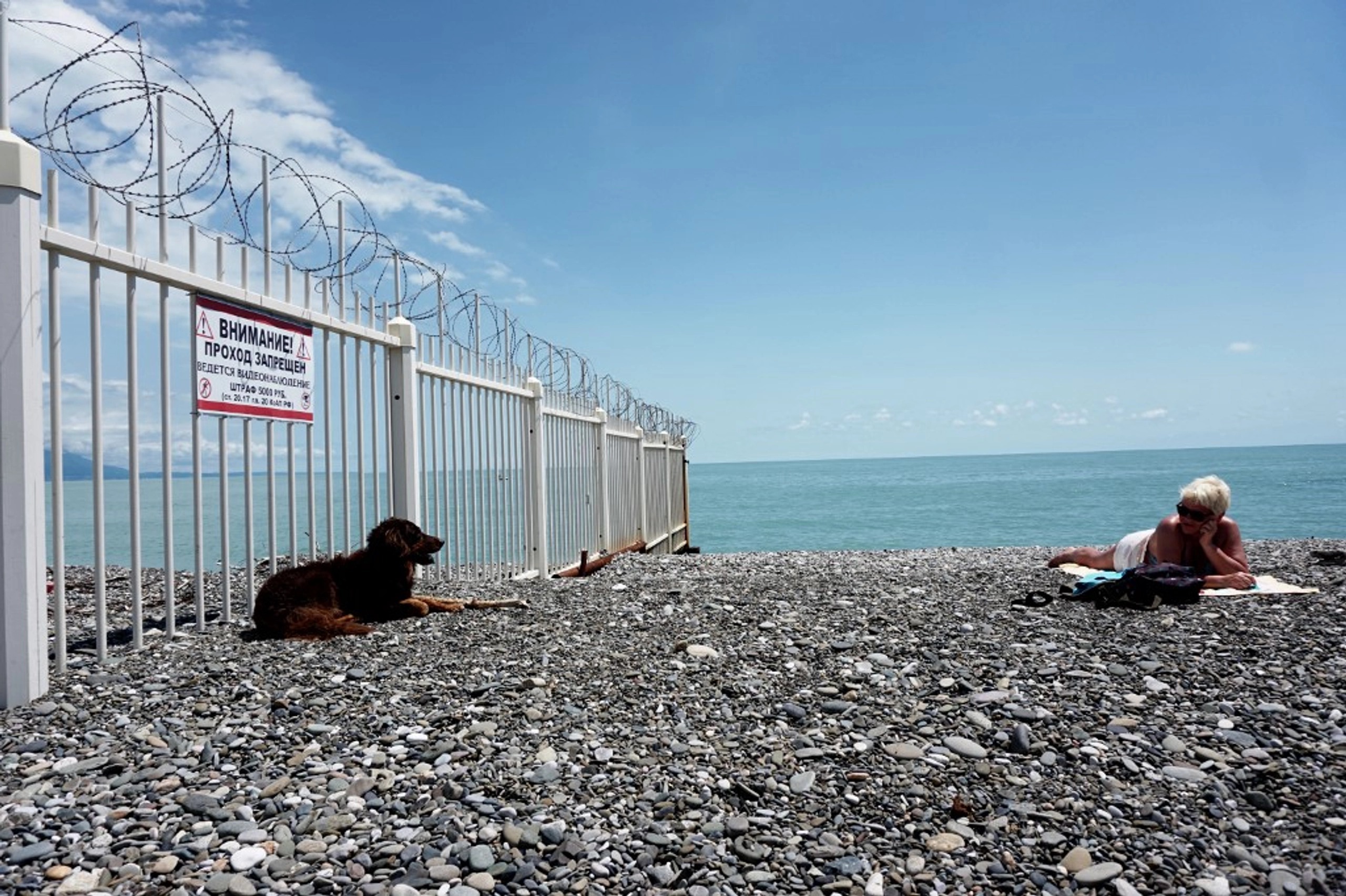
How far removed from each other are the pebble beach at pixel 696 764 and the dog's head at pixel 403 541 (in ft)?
2.01

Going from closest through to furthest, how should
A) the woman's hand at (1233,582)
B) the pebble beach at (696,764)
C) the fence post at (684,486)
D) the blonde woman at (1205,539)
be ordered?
1. the pebble beach at (696,764)
2. the woman's hand at (1233,582)
3. the blonde woman at (1205,539)
4. the fence post at (684,486)

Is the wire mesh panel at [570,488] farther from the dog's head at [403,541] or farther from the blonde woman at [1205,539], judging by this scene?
the blonde woman at [1205,539]

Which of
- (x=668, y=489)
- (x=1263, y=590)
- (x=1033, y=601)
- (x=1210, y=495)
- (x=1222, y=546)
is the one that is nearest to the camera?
(x=1033, y=601)

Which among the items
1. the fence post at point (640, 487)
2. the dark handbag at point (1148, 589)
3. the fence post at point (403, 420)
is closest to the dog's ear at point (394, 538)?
the fence post at point (403, 420)

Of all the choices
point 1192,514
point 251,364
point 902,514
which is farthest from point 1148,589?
point 902,514

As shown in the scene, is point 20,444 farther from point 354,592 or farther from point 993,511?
point 993,511

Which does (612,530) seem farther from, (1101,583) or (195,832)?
(195,832)

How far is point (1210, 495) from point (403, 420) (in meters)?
6.74

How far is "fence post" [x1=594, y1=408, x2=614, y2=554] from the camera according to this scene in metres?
12.4

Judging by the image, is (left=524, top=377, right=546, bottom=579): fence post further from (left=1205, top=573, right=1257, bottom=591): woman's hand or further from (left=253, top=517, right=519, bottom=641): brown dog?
(left=1205, top=573, right=1257, bottom=591): woman's hand

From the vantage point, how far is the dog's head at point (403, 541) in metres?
5.65

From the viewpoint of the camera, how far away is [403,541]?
5.69 metres

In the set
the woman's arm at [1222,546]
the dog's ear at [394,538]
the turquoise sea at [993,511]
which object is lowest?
the turquoise sea at [993,511]

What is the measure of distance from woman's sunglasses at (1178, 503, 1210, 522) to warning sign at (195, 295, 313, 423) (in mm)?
7055
